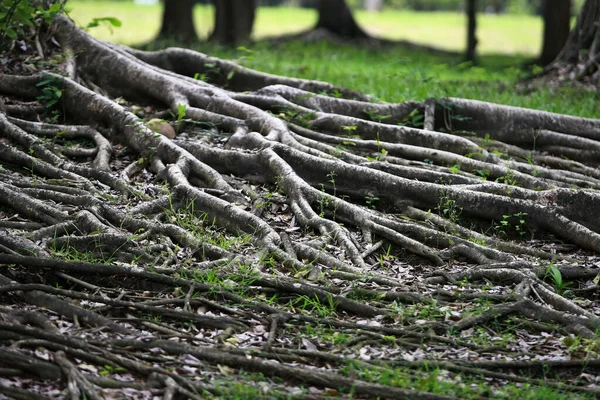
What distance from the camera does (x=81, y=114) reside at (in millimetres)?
9055

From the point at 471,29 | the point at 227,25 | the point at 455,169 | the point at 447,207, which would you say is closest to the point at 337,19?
the point at 471,29

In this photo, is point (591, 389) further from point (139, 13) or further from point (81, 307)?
point (139, 13)

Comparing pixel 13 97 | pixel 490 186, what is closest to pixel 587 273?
pixel 490 186

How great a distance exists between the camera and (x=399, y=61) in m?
12.8

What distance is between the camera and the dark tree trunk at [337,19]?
71.8ft

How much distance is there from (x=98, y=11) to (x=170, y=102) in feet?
81.5

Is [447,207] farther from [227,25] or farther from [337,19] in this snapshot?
[337,19]

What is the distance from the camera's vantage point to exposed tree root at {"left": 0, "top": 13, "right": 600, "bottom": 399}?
4.77m

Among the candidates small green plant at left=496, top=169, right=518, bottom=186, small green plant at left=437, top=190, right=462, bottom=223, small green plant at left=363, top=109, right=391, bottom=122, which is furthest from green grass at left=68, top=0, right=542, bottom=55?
small green plant at left=437, top=190, right=462, bottom=223

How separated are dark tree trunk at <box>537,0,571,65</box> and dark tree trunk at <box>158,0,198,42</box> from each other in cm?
745

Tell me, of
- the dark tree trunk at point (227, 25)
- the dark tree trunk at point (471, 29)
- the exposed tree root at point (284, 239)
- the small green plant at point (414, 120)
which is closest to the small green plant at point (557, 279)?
the exposed tree root at point (284, 239)

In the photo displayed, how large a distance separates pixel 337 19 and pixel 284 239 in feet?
53.7

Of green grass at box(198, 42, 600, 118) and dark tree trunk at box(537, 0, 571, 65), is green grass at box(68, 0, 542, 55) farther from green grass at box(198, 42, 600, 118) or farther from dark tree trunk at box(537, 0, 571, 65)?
dark tree trunk at box(537, 0, 571, 65)

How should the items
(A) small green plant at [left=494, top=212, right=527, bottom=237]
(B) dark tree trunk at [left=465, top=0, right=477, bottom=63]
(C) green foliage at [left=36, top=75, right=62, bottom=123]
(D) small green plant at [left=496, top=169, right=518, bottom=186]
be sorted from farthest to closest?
(B) dark tree trunk at [left=465, top=0, right=477, bottom=63], (C) green foliage at [left=36, top=75, right=62, bottom=123], (D) small green plant at [left=496, top=169, right=518, bottom=186], (A) small green plant at [left=494, top=212, right=527, bottom=237]
